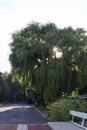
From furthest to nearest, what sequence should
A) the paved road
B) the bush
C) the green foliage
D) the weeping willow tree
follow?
the green foliage
the weeping willow tree
the paved road
the bush

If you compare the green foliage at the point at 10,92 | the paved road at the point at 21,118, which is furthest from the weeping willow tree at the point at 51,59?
the green foliage at the point at 10,92

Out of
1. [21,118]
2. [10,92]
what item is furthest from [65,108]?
[10,92]

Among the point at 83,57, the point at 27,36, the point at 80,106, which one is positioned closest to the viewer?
the point at 80,106

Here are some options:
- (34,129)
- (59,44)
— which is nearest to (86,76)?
(59,44)

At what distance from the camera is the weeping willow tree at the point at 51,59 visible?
3803cm

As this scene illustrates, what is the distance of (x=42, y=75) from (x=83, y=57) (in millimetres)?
5124

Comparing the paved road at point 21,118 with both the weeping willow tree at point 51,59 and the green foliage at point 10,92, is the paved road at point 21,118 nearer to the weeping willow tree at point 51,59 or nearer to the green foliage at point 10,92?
the weeping willow tree at point 51,59

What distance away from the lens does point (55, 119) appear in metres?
20.8

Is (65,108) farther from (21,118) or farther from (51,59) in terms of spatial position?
(51,59)

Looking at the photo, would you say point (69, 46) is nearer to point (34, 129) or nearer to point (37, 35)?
point (37, 35)

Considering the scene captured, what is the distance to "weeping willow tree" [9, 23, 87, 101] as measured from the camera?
125 feet

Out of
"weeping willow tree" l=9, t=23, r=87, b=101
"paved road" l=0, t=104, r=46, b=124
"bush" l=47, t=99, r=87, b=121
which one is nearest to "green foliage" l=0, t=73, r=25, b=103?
"weeping willow tree" l=9, t=23, r=87, b=101

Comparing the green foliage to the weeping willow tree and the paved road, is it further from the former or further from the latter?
the paved road

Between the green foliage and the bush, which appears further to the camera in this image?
the green foliage
